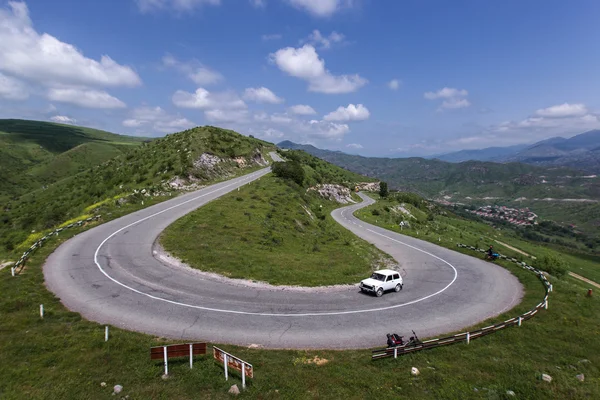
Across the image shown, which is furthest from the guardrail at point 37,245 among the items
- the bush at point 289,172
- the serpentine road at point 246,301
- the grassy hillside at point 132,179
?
the bush at point 289,172

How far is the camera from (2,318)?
16234 millimetres

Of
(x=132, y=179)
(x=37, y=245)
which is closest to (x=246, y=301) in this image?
(x=37, y=245)

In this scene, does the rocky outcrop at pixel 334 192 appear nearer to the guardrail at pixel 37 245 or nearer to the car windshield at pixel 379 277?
the guardrail at pixel 37 245

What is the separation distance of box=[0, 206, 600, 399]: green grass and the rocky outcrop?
243 feet

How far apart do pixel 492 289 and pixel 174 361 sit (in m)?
26.5

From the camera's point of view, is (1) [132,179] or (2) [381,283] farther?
(1) [132,179]

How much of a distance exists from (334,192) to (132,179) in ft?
205

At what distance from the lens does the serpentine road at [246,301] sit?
1686 cm

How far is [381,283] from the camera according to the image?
2411 centimetres

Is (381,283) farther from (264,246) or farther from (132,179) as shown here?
(132,179)

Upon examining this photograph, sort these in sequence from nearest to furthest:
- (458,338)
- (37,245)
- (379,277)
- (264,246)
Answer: (458,338) < (379,277) < (37,245) < (264,246)

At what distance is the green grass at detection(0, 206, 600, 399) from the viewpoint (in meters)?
12.2

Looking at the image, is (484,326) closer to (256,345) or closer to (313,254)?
(256,345)

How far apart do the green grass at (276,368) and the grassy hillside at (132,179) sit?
2955 cm
